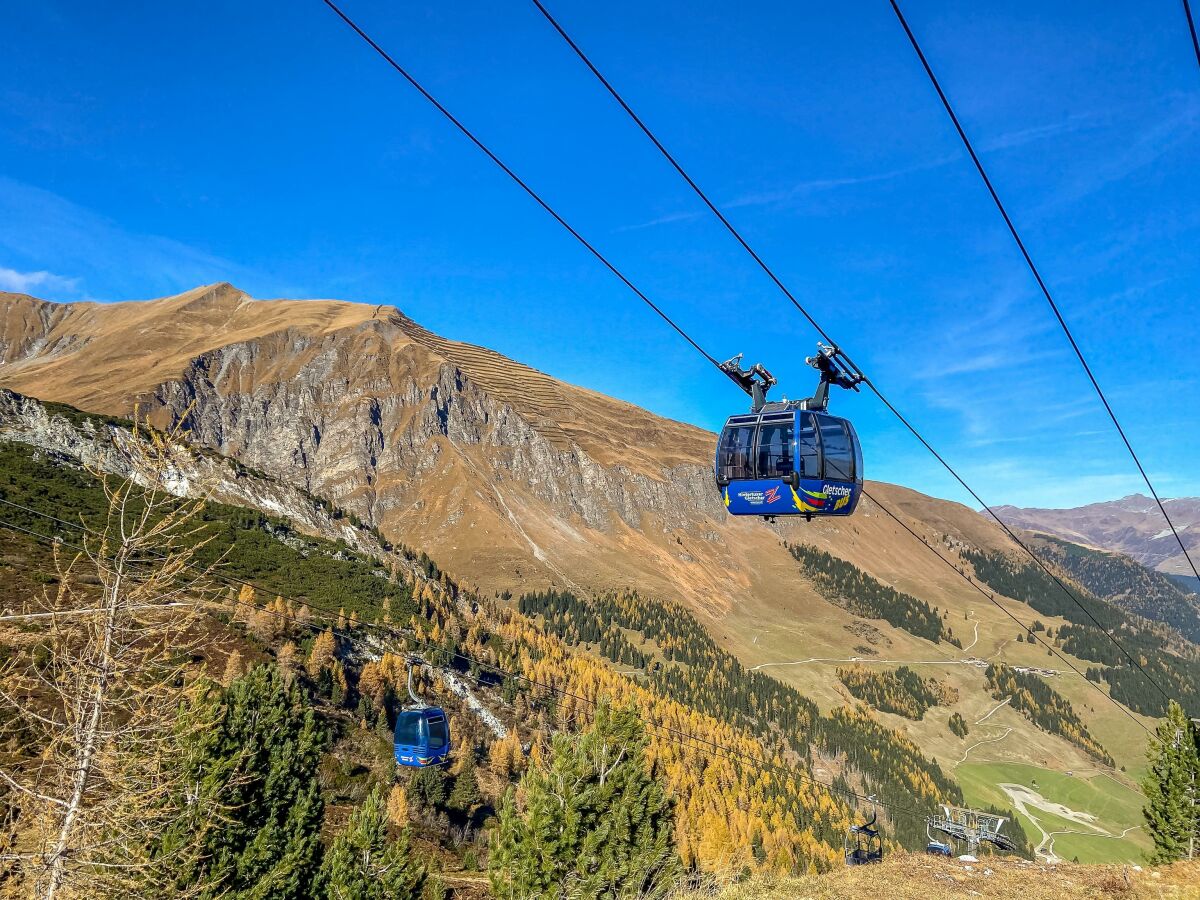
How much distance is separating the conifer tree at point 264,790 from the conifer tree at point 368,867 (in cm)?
130

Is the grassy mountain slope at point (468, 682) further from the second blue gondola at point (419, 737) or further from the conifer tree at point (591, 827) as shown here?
the conifer tree at point (591, 827)

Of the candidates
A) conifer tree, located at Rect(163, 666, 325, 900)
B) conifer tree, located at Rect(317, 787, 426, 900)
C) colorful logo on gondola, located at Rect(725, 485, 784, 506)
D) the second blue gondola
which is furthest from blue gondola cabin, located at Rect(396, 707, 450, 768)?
colorful logo on gondola, located at Rect(725, 485, 784, 506)

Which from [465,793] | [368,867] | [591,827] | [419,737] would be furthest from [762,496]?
[465,793]

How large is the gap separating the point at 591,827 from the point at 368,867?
12860 mm

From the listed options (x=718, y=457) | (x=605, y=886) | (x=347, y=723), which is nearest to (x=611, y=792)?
(x=605, y=886)

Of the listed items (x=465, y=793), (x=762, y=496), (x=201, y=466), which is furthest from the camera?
(x=201, y=466)

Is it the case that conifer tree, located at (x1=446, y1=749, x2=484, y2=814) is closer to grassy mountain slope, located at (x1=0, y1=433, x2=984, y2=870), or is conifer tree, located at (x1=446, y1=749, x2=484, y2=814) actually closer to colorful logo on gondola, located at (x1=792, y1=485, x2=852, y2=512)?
grassy mountain slope, located at (x1=0, y1=433, x2=984, y2=870)

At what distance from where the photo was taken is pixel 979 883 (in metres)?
21.0

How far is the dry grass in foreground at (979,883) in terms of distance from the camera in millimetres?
17922

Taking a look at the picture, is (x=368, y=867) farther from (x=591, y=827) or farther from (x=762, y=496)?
(x=762, y=496)

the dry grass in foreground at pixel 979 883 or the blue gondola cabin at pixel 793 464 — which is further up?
the blue gondola cabin at pixel 793 464

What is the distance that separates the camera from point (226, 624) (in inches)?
2790

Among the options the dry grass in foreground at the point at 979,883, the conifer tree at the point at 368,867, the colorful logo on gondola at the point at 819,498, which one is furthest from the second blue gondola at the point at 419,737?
the colorful logo on gondola at the point at 819,498

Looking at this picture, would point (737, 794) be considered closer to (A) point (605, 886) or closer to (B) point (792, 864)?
(B) point (792, 864)
